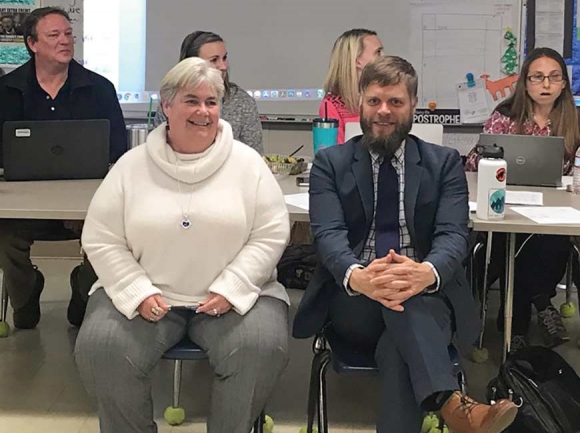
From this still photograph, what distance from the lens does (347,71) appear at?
3402 millimetres

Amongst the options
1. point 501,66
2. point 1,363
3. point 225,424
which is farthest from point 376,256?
point 501,66

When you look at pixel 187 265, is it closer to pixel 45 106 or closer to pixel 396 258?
pixel 396 258

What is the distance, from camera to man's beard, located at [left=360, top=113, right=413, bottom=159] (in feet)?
7.61

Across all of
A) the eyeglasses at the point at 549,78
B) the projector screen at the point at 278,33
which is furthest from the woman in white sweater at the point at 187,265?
the projector screen at the point at 278,33

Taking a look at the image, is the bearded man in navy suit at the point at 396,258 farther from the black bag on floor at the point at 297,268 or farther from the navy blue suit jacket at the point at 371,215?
the black bag on floor at the point at 297,268

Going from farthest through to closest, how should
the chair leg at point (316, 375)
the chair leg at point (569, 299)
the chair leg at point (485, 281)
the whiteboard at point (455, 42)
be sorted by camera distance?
the whiteboard at point (455, 42), the chair leg at point (569, 299), the chair leg at point (485, 281), the chair leg at point (316, 375)

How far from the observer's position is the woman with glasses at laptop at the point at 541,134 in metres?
3.27

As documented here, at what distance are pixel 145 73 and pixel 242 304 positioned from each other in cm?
270

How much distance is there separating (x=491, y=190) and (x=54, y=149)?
5.19ft

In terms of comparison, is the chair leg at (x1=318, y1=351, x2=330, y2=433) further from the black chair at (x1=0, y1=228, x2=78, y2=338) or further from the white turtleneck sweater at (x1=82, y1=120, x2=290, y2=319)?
the black chair at (x1=0, y1=228, x2=78, y2=338)

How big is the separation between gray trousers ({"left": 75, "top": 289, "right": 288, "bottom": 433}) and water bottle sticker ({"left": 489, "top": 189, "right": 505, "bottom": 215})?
713mm

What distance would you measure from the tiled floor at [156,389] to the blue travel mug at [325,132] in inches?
34.7

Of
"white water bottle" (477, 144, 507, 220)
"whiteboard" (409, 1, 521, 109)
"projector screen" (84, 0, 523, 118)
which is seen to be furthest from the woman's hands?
"whiteboard" (409, 1, 521, 109)

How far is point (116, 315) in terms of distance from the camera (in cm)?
219
